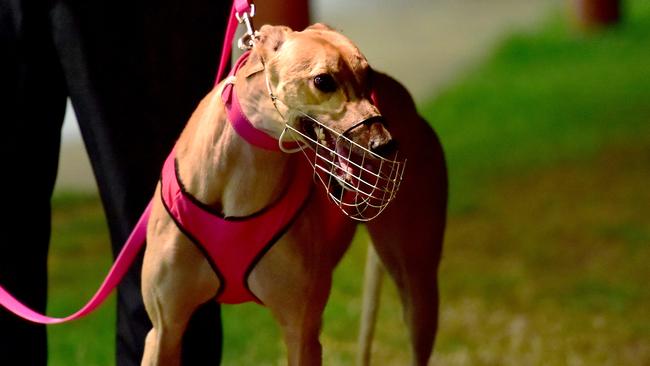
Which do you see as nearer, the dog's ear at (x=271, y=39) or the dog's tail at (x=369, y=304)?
the dog's ear at (x=271, y=39)

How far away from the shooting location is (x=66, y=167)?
27.8 feet

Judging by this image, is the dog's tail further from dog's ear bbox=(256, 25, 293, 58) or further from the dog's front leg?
dog's ear bbox=(256, 25, 293, 58)

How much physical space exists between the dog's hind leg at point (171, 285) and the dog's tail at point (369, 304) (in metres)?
1.12

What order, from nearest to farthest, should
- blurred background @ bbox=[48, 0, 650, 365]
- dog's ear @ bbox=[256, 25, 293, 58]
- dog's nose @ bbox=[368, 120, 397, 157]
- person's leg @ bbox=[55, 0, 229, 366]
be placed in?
dog's nose @ bbox=[368, 120, 397, 157] → dog's ear @ bbox=[256, 25, 293, 58] → person's leg @ bbox=[55, 0, 229, 366] → blurred background @ bbox=[48, 0, 650, 365]

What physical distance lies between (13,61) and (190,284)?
0.92 m

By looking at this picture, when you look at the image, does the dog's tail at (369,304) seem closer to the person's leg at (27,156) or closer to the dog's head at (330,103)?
the person's leg at (27,156)

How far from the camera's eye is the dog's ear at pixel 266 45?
7.98 ft

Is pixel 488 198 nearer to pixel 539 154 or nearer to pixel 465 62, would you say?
pixel 539 154

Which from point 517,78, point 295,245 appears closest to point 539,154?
point 517,78

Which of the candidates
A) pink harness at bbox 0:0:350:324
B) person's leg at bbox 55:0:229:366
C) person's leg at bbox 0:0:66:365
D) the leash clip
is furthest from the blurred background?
the leash clip

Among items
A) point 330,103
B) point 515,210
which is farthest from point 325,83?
point 515,210

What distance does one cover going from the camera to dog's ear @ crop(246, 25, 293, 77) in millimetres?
2434

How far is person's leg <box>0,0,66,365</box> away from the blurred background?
129cm

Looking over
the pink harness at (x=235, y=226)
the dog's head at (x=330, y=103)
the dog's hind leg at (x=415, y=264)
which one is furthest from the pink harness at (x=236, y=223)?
the dog's hind leg at (x=415, y=264)
